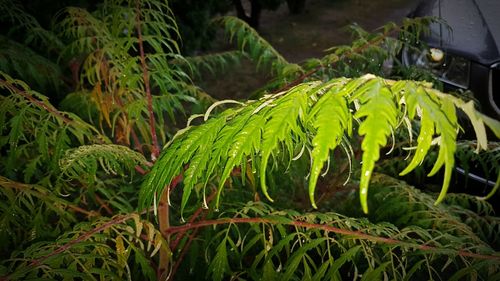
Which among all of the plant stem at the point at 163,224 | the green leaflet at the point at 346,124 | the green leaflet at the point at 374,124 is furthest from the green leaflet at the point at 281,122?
the plant stem at the point at 163,224

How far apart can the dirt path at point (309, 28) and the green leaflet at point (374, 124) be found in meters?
4.22

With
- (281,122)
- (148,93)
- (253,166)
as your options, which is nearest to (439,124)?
(281,122)

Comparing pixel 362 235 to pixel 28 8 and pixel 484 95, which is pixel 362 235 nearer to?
pixel 484 95

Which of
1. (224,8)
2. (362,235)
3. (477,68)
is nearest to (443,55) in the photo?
(477,68)

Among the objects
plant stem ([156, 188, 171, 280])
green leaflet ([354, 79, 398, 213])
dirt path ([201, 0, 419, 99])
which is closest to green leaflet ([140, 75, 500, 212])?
green leaflet ([354, 79, 398, 213])

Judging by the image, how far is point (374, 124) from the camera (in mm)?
553

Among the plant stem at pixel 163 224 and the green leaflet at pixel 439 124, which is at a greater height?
the green leaflet at pixel 439 124

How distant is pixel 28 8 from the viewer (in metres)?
3.27

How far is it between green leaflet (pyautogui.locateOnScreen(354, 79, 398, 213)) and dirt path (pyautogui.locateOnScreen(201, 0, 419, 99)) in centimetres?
422

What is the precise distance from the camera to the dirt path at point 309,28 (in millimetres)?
5156

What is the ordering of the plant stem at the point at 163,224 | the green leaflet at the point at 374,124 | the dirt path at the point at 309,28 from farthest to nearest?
the dirt path at the point at 309,28 < the plant stem at the point at 163,224 < the green leaflet at the point at 374,124

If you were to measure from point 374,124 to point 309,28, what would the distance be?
710cm

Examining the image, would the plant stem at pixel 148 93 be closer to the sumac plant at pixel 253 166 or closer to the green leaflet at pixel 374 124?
the sumac plant at pixel 253 166

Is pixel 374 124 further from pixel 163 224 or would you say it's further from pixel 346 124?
pixel 163 224
